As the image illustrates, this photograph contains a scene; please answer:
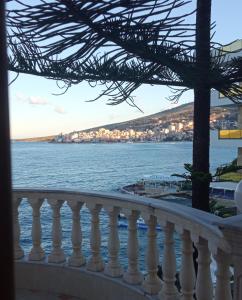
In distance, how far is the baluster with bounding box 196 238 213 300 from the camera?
5.13ft

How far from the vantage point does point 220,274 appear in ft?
4.59

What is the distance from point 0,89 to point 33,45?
6.81 feet

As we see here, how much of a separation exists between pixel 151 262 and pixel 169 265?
0.21 m

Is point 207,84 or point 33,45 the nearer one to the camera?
point 33,45

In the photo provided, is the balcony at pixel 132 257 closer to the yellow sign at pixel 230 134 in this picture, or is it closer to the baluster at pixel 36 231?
the baluster at pixel 36 231

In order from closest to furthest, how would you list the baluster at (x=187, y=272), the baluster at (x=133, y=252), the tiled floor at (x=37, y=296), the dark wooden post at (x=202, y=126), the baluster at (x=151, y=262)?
1. the baluster at (x=187, y=272)
2. the baluster at (x=151, y=262)
3. the baluster at (x=133, y=252)
4. the tiled floor at (x=37, y=296)
5. the dark wooden post at (x=202, y=126)

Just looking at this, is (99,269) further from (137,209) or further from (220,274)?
(220,274)

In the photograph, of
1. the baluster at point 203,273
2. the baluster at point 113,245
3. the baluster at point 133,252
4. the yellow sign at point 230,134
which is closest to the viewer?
the baluster at point 203,273

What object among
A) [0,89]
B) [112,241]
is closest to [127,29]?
[112,241]

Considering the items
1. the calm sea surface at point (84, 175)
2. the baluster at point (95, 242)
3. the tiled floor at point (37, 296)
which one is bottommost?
the calm sea surface at point (84, 175)

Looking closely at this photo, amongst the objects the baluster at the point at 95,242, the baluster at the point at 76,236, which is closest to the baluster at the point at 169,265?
the baluster at the point at 95,242

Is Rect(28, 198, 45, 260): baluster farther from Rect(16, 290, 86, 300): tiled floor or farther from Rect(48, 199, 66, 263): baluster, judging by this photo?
Rect(16, 290, 86, 300): tiled floor

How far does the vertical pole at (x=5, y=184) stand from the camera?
569 millimetres

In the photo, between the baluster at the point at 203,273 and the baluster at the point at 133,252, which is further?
the baluster at the point at 133,252
